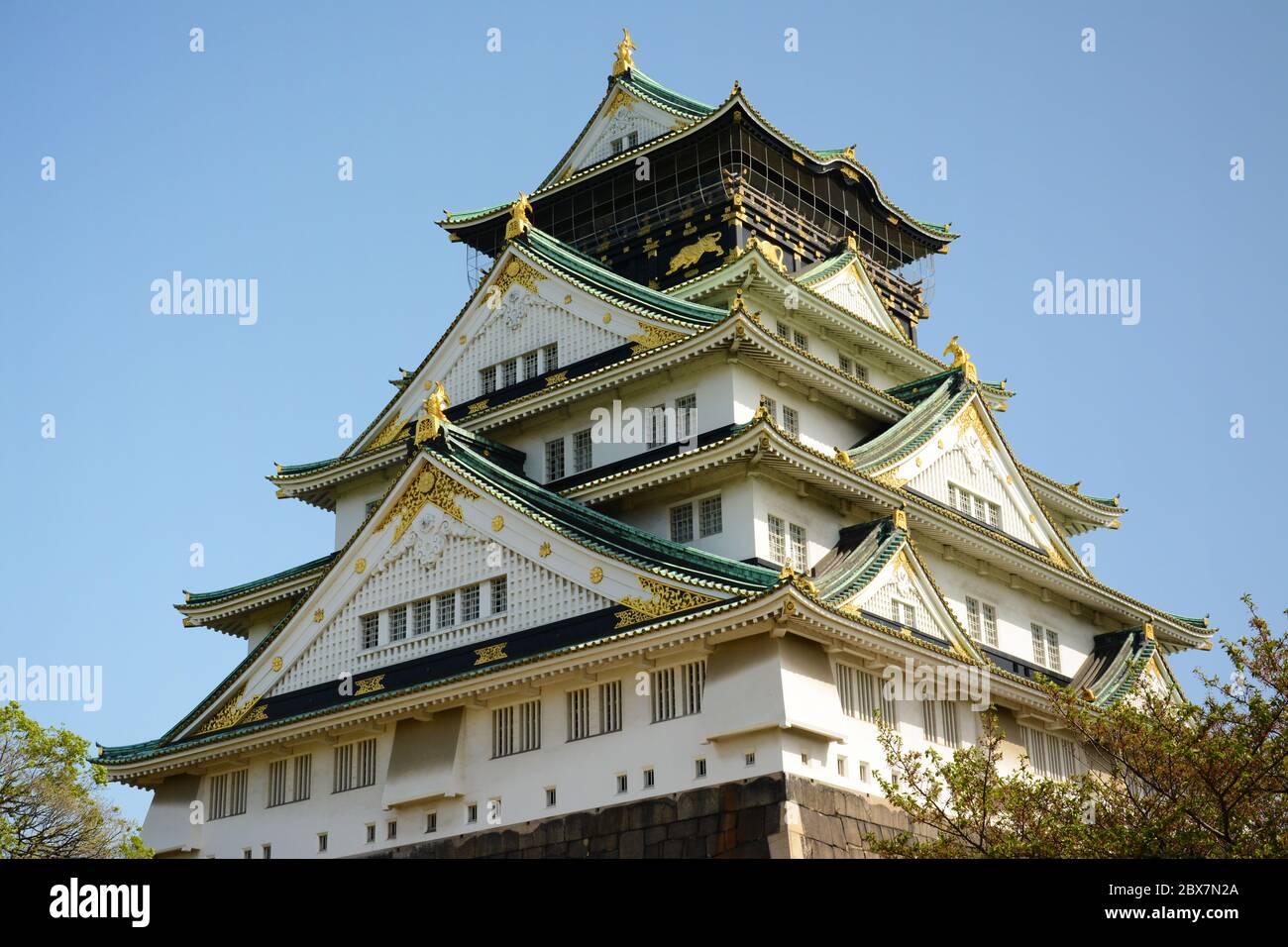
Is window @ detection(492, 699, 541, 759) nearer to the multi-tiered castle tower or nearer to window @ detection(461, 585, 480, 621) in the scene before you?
the multi-tiered castle tower

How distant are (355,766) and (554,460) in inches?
398

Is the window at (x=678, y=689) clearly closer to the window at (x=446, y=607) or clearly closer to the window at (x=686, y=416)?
the window at (x=446, y=607)

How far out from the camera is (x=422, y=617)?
38562 millimetres

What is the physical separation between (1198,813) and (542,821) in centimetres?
1394

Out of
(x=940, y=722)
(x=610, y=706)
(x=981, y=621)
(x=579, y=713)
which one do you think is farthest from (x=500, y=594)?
(x=981, y=621)

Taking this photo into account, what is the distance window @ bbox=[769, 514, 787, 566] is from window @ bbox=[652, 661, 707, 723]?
181 inches

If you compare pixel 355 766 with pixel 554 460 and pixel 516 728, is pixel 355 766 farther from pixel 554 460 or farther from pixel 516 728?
pixel 554 460

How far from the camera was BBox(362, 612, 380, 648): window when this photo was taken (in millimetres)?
39188

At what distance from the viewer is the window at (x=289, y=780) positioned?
1531 inches

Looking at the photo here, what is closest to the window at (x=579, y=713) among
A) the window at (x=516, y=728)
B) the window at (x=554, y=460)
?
the window at (x=516, y=728)
